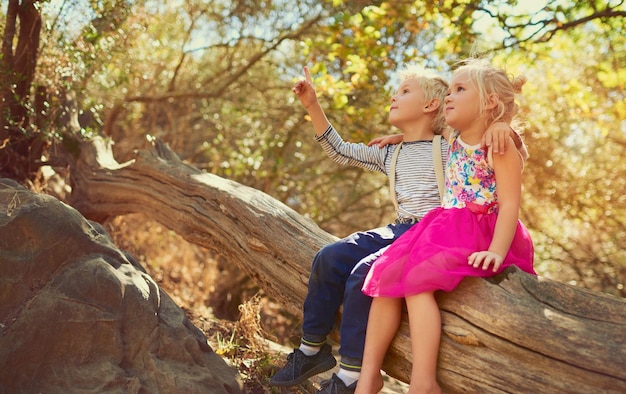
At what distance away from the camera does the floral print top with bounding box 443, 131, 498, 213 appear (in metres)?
2.83

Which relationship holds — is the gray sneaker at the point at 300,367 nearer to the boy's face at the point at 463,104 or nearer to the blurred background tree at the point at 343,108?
the boy's face at the point at 463,104

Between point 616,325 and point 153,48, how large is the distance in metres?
6.39

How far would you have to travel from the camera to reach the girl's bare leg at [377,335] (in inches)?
106

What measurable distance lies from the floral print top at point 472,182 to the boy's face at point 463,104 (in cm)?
12

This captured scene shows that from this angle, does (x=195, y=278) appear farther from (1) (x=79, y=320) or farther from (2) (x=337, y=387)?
(2) (x=337, y=387)

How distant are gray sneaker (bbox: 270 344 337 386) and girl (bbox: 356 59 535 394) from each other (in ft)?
1.26

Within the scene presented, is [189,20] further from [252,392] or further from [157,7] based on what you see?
[252,392]

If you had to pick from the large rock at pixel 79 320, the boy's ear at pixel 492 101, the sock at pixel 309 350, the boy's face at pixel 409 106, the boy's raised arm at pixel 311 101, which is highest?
the boy's ear at pixel 492 101

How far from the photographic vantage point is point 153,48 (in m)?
7.49

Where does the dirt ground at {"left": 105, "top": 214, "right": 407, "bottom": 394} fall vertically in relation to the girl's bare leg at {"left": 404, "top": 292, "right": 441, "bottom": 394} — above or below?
below

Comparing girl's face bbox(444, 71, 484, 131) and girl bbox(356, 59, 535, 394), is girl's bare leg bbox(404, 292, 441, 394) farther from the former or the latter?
girl's face bbox(444, 71, 484, 131)

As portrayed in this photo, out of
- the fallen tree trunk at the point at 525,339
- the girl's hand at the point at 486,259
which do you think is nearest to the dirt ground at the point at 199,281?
the fallen tree trunk at the point at 525,339

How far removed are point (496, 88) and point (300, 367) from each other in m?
1.62

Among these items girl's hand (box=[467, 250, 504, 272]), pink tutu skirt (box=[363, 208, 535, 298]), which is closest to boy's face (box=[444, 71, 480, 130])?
pink tutu skirt (box=[363, 208, 535, 298])
